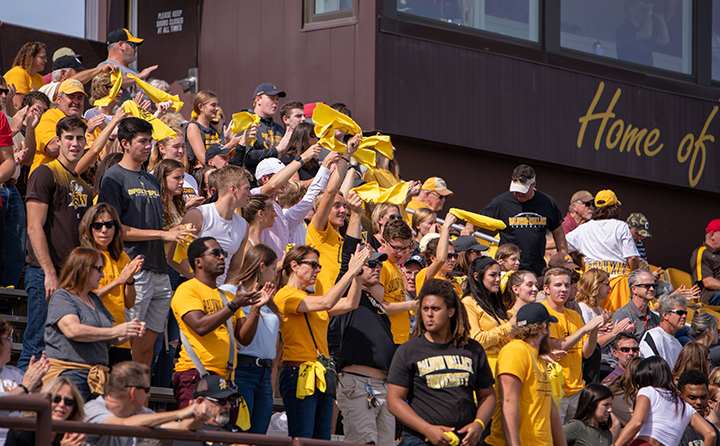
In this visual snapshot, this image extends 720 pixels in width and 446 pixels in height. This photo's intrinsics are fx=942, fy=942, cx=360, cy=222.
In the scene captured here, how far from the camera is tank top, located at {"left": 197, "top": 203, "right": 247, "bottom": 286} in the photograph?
7.30m

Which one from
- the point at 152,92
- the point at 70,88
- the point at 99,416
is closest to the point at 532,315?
the point at 99,416

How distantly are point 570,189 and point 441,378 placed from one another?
9.38 metres

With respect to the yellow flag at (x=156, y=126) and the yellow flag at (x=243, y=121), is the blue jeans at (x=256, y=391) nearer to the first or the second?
the yellow flag at (x=156, y=126)

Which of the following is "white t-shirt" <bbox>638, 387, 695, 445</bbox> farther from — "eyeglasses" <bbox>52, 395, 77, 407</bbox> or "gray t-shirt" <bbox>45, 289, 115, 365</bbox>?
"eyeglasses" <bbox>52, 395, 77, 407</bbox>

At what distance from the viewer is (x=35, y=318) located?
21.9 ft

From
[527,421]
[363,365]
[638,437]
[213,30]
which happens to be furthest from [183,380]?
[213,30]

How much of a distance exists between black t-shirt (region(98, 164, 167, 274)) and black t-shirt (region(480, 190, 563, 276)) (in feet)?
13.6

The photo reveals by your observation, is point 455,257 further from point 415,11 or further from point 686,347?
point 415,11

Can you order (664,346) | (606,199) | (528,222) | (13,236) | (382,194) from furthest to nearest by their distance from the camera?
(606,199), (528,222), (664,346), (13,236), (382,194)

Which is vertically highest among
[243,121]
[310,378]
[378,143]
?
[243,121]

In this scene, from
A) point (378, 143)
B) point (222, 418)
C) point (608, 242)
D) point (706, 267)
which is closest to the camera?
point (222, 418)

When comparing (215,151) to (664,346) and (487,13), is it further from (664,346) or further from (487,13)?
(487,13)

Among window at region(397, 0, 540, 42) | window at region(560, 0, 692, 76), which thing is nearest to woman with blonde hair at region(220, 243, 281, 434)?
window at region(397, 0, 540, 42)

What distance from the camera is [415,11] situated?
42.8 feet
